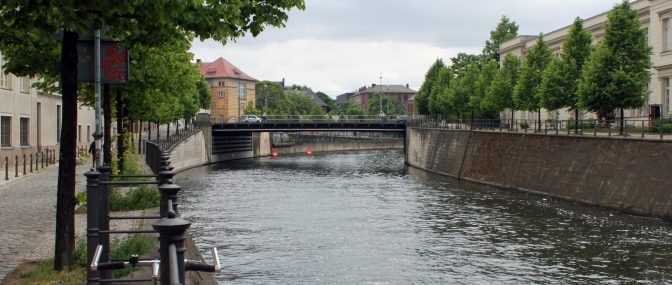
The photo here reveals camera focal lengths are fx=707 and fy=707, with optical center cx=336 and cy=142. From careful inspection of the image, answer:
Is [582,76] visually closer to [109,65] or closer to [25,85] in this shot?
[25,85]

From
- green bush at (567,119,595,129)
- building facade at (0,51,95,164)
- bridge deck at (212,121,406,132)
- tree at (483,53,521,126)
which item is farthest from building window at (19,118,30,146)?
tree at (483,53,521,126)

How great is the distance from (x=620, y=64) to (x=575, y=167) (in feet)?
27.5

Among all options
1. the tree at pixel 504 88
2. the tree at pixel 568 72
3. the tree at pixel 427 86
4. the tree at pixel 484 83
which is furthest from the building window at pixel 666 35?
the tree at pixel 427 86

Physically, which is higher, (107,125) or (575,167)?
(107,125)

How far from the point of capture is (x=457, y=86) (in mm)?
81312

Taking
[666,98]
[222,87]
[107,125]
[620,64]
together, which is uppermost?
[222,87]

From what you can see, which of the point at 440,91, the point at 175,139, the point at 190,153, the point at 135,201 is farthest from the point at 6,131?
the point at 440,91

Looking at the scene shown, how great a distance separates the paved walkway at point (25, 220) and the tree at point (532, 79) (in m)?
38.0

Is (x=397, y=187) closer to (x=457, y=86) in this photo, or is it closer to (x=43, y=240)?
(x=43, y=240)

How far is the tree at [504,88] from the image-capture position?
212ft

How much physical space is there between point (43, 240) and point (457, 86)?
70292 mm

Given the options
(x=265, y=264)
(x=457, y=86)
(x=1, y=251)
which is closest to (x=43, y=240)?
(x=1, y=251)

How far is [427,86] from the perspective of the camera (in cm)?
10081

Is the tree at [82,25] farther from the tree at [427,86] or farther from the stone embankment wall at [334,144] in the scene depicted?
the stone embankment wall at [334,144]
